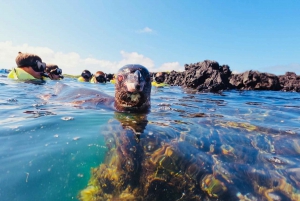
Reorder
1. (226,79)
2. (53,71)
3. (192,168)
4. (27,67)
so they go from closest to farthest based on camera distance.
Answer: (192,168)
(27,67)
(53,71)
(226,79)

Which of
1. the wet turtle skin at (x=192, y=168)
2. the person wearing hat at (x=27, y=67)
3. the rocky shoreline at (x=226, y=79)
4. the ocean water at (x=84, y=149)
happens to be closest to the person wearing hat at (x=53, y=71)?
the person wearing hat at (x=27, y=67)

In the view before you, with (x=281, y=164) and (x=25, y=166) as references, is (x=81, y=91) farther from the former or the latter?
(x=281, y=164)

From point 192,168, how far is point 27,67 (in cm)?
1095

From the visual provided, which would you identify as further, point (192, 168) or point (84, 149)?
point (84, 149)

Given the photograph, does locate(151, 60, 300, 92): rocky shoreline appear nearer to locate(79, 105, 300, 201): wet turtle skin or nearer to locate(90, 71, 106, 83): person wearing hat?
locate(90, 71, 106, 83): person wearing hat

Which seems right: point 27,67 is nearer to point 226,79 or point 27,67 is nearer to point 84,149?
point 84,149

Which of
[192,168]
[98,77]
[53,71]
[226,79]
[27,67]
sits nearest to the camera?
[192,168]

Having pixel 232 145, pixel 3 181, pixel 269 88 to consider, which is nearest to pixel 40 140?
pixel 3 181

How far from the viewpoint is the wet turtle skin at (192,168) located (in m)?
1.93

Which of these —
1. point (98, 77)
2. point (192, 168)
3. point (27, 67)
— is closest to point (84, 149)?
point (192, 168)

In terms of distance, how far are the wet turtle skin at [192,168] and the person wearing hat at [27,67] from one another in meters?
9.33

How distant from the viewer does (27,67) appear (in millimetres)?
10656

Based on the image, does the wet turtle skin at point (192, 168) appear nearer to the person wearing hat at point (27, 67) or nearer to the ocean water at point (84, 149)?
the ocean water at point (84, 149)

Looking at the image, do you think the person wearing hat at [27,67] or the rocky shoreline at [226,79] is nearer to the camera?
the person wearing hat at [27,67]
